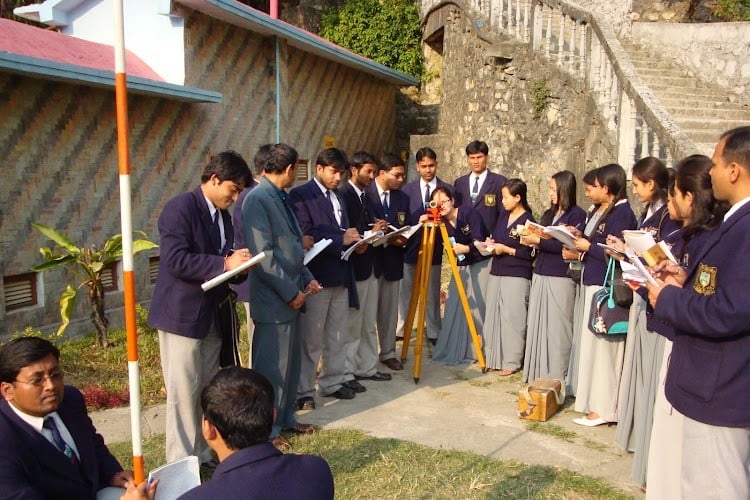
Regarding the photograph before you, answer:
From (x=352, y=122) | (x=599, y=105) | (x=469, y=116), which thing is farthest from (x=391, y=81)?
(x=599, y=105)

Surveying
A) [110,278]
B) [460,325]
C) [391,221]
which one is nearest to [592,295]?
[460,325]

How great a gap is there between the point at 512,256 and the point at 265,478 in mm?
4711

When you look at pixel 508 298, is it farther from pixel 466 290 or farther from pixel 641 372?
pixel 641 372

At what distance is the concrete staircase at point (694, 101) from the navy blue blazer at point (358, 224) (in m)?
4.62

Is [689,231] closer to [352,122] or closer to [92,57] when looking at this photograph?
[92,57]

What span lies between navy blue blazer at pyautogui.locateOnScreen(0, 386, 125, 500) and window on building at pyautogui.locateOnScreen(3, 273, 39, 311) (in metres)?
4.00

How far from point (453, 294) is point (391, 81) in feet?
26.0

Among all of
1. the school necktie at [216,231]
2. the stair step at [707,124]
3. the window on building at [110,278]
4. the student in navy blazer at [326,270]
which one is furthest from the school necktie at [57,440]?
the stair step at [707,124]

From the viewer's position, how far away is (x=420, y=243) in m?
7.02

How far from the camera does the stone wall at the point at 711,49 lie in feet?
32.6

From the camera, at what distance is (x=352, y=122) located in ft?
42.7

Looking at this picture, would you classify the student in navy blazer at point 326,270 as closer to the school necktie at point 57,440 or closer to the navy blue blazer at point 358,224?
the navy blue blazer at point 358,224

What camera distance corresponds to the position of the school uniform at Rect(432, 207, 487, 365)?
6.85 meters

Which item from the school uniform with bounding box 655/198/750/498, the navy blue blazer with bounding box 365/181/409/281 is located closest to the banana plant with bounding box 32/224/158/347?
the navy blue blazer with bounding box 365/181/409/281
